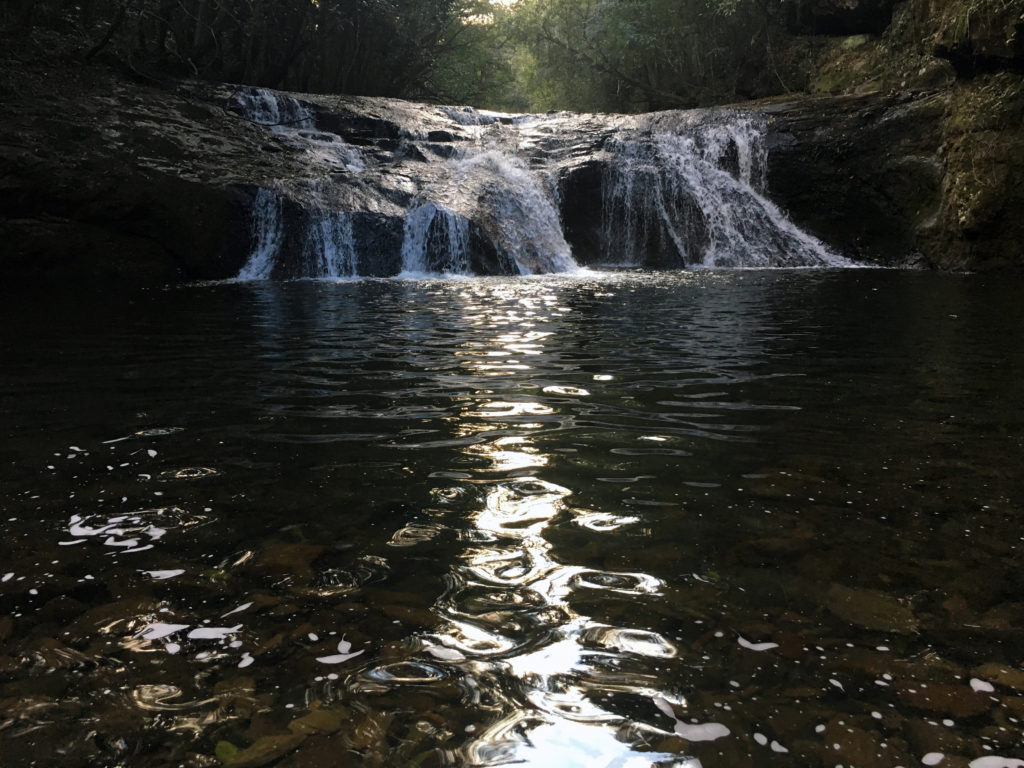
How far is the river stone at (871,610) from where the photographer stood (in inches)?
77.9

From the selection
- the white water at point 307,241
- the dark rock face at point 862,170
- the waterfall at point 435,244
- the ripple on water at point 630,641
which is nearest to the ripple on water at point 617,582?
the ripple on water at point 630,641

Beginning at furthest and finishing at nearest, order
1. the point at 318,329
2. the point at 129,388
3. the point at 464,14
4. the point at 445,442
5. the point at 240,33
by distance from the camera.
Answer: the point at 464,14, the point at 240,33, the point at 318,329, the point at 129,388, the point at 445,442

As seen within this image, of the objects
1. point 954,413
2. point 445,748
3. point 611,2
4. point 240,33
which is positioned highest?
point 611,2

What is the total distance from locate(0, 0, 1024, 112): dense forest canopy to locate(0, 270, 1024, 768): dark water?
1297cm

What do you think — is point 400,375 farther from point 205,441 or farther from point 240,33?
point 240,33

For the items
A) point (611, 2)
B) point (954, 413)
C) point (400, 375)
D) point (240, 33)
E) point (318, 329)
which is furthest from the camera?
point (611, 2)

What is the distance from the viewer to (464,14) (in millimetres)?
30141

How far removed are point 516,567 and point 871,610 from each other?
3.38 ft

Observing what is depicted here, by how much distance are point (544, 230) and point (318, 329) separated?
9.93m

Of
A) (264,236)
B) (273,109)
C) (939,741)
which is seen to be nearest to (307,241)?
(264,236)

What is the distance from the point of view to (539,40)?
33.2 m

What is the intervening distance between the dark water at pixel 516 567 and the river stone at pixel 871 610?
0.01m

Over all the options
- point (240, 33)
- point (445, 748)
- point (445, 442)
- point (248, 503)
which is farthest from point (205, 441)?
point (240, 33)

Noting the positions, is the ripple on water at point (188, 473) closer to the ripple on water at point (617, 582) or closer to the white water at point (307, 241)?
the ripple on water at point (617, 582)
